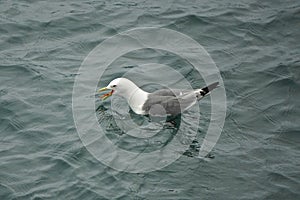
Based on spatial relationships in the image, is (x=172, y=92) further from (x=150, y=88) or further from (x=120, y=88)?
(x=120, y=88)

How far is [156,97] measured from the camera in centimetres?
1141

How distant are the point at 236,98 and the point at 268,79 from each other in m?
1.15

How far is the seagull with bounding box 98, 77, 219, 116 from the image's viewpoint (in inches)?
443

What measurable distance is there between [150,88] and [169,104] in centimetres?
107

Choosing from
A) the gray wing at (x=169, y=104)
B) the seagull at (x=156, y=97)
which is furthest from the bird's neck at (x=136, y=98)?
the gray wing at (x=169, y=104)

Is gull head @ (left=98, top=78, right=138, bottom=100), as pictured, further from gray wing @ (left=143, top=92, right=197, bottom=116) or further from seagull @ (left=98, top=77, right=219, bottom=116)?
gray wing @ (left=143, top=92, right=197, bottom=116)

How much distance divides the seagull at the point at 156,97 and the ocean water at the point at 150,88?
30cm

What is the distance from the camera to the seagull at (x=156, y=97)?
443 inches

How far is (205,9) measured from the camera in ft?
48.3

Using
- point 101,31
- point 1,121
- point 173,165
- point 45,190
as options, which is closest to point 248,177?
point 173,165

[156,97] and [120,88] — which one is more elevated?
[120,88]

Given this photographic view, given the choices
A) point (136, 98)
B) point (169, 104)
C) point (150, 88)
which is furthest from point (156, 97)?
point (150, 88)

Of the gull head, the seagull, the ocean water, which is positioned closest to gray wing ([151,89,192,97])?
the seagull

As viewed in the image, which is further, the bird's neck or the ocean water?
the bird's neck
